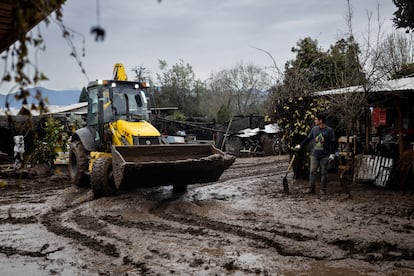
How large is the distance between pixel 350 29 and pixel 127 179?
30.1 feet

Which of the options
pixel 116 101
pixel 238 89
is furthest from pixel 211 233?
pixel 238 89

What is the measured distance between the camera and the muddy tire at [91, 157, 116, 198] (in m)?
9.77

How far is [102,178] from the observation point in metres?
9.77

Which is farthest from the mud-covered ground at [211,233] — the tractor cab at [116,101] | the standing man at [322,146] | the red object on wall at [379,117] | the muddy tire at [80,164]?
the red object on wall at [379,117]

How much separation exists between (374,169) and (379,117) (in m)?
1.83

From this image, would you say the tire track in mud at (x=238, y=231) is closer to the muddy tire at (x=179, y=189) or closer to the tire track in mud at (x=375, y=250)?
the tire track in mud at (x=375, y=250)

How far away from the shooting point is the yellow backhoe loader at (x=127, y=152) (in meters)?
9.12

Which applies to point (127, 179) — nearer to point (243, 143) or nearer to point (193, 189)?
point (193, 189)

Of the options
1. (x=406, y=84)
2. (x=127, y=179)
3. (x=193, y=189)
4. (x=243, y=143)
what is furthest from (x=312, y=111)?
(x=243, y=143)

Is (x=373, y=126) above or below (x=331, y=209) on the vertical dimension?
above

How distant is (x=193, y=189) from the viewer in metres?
11.7

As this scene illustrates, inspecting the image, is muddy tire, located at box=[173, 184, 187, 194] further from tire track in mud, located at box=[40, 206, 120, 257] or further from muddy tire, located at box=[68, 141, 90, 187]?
tire track in mud, located at box=[40, 206, 120, 257]

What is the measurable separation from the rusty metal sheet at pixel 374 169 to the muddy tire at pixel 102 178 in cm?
603

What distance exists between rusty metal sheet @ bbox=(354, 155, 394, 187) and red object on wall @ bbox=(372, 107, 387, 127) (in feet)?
4.56
